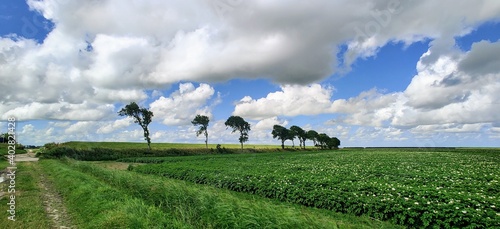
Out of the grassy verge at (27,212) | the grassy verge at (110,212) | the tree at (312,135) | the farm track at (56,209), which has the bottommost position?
the farm track at (56,209)

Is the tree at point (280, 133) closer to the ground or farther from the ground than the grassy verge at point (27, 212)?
farther from the ground

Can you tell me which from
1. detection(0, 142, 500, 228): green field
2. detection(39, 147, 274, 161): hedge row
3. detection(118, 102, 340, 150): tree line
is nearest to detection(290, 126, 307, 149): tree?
detection(118, 102, 340, 150): tree line

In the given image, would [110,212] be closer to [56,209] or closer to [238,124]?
[56,209]

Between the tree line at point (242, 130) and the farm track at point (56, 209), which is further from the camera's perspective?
the tree line at point (242, 130)

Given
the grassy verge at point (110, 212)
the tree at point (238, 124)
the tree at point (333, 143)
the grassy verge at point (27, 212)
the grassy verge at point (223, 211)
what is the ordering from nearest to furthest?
the grassy verge at point (223, 211), the grassy verge at point (110, 212), the grassy verge at point (27, 212), the tree at point (238, 124), the tree at point (333, 143)

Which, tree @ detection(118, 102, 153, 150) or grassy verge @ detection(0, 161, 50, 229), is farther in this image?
tree @ detection(118, 102, 153, 150)

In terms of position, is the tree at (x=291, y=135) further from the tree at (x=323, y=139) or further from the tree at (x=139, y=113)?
the tree at (x=139, y=113)

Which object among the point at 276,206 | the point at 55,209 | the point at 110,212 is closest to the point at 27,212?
the point at 55,209

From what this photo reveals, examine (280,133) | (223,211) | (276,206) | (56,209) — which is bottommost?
(56,209)

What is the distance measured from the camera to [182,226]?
8.65 meters

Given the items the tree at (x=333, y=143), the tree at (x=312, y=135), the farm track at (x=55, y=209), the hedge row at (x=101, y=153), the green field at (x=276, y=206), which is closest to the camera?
the green field at (x=276, y=206)

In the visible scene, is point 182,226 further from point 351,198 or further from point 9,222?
point 351,198

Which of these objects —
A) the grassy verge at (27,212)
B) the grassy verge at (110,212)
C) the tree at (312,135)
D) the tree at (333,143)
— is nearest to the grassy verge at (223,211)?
the grassy verge at (110,212)

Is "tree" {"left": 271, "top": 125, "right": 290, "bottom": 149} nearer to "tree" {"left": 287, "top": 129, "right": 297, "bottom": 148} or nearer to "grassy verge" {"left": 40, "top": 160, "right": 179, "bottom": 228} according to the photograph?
"tree" {"left": 287, "top": 129, "right": 297, "bottom": 148}
